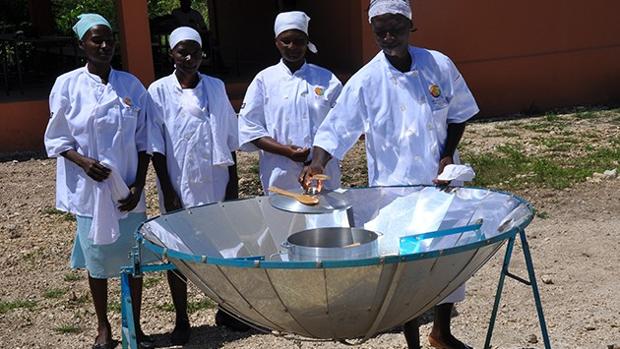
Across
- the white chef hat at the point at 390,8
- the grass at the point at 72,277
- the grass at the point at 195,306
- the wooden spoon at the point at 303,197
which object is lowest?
the grass at the point at 72,277

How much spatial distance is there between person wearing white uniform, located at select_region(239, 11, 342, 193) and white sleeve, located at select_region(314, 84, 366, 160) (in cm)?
54

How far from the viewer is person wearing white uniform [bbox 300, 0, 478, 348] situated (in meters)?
3.57

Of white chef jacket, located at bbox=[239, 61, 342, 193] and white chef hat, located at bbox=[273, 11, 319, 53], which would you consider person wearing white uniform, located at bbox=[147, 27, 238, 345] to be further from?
white chef hat, located at bbox=[273, 11, 319, 53]

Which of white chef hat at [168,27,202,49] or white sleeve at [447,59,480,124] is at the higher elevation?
white chef hat at [168,27,202,49]

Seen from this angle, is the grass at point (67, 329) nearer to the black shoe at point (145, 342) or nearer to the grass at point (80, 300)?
the grass at point (80, 300)

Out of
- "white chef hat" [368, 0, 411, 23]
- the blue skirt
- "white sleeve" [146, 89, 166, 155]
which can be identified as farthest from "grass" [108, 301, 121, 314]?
"white chef hat" [368, 0, 411, 23]

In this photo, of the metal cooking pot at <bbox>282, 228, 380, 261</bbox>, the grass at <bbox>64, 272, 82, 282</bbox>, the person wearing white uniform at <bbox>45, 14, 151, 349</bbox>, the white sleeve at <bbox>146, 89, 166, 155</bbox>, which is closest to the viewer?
the metal cooking pot at <bbox>282, 228, 380, 261</bbox>

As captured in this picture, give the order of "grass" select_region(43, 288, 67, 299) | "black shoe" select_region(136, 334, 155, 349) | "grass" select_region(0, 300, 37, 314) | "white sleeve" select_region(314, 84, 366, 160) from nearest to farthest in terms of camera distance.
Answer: "white sleeve" select_region(314, 84, 366, 160) → "black shoe" select_region(136, 334, 155, 349) → "grass" select_region(0, 300, 37, 314) → "grass" select_region(43, 288, 67, 299)

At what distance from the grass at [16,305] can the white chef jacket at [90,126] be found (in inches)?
50.3

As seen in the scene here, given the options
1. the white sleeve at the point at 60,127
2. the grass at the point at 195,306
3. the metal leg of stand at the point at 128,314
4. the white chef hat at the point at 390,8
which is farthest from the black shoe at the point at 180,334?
the white chef hat at the point at 390,8

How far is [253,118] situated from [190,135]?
32 centimetres

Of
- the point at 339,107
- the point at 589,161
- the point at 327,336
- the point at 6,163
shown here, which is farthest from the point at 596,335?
the point at 6,163

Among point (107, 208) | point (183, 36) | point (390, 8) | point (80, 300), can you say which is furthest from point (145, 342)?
point (390, 8)

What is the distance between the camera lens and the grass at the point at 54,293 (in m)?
5.21
